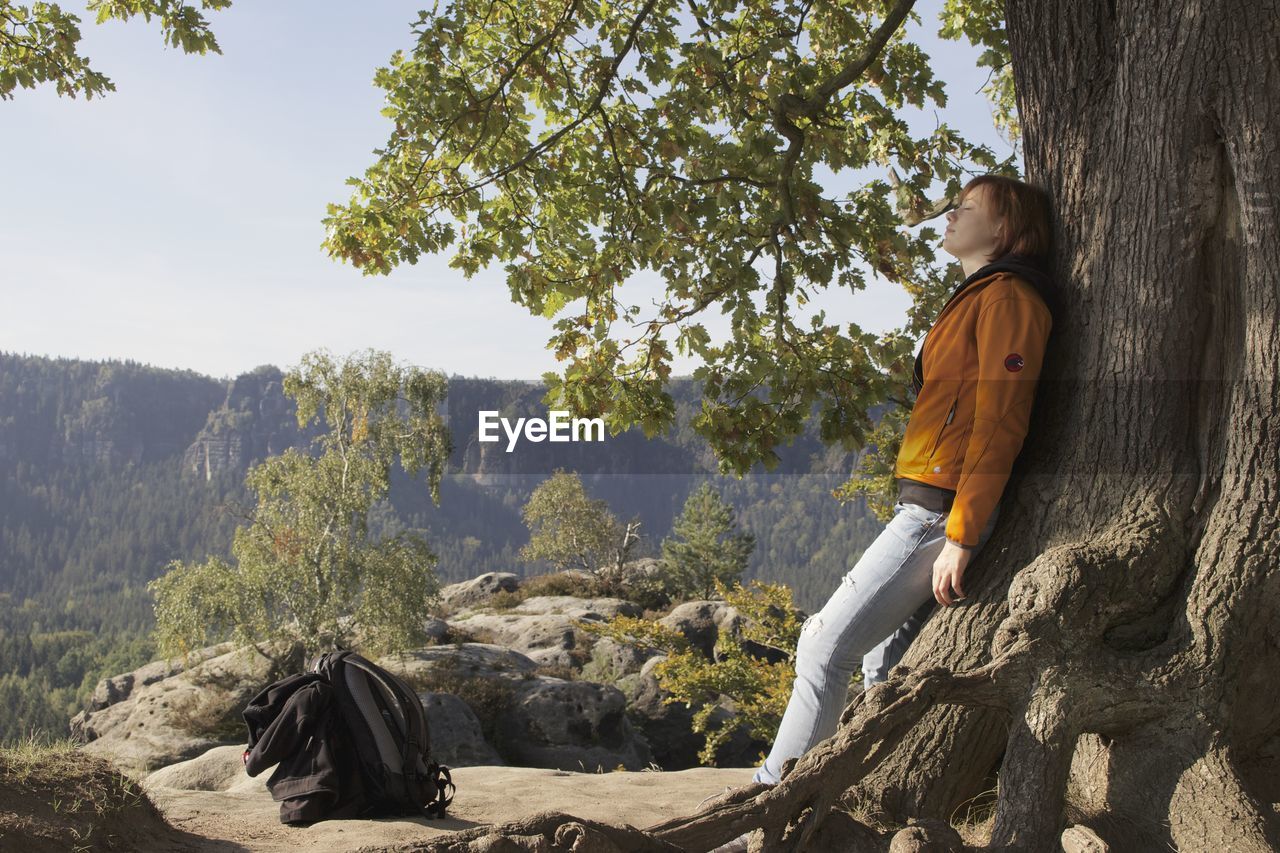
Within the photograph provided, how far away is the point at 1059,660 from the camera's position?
9.91 feet

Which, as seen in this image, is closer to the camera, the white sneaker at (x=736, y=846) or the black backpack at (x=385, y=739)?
the white sneaker at (x=736, y=846)

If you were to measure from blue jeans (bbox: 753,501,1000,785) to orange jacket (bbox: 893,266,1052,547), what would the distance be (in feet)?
0.44

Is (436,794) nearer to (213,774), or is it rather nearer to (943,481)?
(943,481)

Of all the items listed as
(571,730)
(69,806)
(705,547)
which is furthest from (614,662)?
(69,806)

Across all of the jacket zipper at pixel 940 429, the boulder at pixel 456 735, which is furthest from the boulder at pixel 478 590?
the jacket zipper at pixel 940 429

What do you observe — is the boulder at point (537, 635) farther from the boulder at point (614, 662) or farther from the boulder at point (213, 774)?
the boulder at point (213, 774)

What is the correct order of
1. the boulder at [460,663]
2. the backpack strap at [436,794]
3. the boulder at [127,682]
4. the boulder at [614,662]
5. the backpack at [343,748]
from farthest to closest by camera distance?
the boulder at [127,682] < the boulder at [614,662] < the boulder at [460,663] < the backpack strap at [436,794] < the backpack at [343,748]

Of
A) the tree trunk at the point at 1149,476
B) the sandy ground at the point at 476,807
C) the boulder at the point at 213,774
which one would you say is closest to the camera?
the tree trunk at the point at 1149,476

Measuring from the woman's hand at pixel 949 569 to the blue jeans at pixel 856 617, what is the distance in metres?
0.06

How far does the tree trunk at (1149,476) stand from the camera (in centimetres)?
304

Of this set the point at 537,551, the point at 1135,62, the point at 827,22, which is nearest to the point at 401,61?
the point at 827,22

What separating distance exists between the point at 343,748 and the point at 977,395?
11.5 ft

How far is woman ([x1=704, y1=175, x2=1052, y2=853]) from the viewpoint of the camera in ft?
9.87

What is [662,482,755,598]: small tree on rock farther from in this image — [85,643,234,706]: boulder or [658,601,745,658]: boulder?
[85,643,234,706]: boulder
